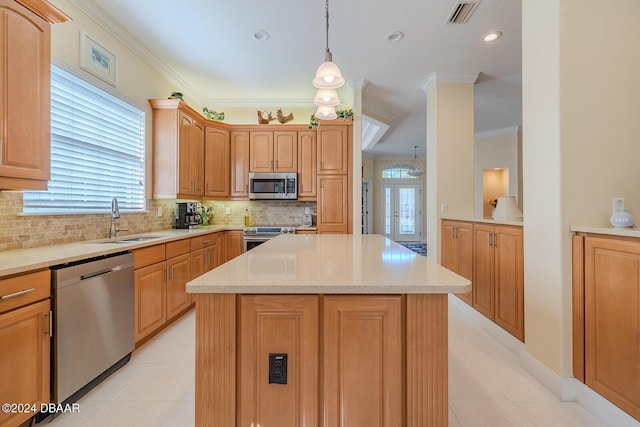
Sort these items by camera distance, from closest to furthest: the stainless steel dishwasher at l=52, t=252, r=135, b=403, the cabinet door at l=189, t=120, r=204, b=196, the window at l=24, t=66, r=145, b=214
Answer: the stainless steel dishwasher at l=52, t=252, r=135, b=403
the window at l=24, t=66, r=145, b=214
the cabinet door at l=189, t=120, r=204, b=196

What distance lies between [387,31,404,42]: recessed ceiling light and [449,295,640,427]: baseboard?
9.82ft

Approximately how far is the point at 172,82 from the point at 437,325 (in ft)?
14.1

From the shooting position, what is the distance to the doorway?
9219 millimetres

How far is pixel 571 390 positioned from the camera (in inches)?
67.9

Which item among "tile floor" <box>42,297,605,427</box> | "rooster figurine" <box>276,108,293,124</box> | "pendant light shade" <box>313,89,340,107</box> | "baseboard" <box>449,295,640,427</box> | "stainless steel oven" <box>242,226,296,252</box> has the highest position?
"rooster figurine" <box>276,108,293,124</box>

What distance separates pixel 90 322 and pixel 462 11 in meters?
3.77

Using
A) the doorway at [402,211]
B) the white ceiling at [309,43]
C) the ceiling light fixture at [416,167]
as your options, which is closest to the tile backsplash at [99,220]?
the white ceiling at [309,43]

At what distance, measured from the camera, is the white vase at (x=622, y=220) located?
61.1 inches

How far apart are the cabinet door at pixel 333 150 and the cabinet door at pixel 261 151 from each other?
2.64 feet

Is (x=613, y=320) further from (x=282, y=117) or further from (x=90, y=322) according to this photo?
(x=282, y=117)

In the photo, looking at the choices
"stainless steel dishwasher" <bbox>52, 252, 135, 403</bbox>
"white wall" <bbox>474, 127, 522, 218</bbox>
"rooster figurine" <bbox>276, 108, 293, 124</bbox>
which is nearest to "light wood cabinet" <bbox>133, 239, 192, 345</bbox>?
"stainless steel dishwasher" <bbox>52, 252, 135, 403</bbox>

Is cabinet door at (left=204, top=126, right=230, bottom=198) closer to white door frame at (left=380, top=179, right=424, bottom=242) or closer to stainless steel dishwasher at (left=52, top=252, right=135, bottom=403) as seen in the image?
stainless steel dishwasher at (left=52, top=252, right=135, bottom=403)

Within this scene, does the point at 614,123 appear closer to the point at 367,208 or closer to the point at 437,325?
the point at 437,325

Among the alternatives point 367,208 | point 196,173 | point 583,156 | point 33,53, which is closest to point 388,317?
point 583,156
